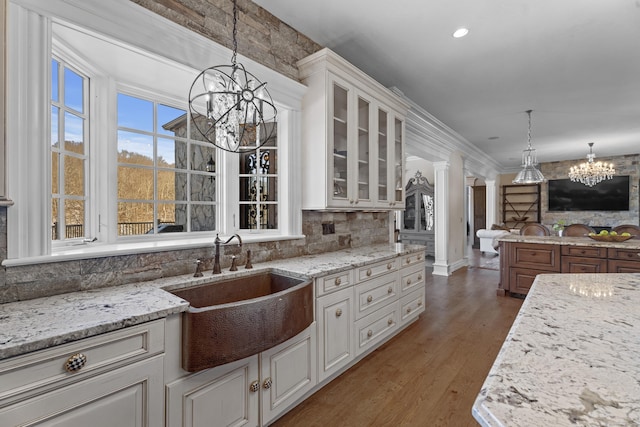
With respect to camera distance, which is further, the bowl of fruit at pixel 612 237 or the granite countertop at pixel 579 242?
the bowl of fruit at pixel 612 237

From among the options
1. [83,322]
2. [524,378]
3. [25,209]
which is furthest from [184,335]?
[524,378]

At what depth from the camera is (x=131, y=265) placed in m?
1.67

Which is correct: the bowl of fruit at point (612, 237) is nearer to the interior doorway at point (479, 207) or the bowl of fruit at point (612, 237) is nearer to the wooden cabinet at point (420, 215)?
the wooden cabinet at point (420, 215)

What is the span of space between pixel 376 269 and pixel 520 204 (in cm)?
984

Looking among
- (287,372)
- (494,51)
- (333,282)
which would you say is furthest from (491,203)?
(287,372)

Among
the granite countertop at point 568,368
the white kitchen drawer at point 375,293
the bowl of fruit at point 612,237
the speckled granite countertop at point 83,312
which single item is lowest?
the white kitchen drawer at point 375,293

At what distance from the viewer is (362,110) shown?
9.42 ft

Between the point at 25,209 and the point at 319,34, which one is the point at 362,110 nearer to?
the point at 319,34

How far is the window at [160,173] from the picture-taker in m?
2.00

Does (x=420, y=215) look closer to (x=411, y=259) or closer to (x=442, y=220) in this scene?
(x=442, y=220)

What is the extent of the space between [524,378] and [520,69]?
3.71 meters

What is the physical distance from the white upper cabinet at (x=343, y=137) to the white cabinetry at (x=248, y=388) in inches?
46.1

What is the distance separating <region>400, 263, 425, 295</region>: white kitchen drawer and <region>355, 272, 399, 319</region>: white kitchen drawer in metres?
0.13

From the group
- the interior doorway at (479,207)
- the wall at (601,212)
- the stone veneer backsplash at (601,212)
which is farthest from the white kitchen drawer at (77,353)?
the wall at (601,212)
